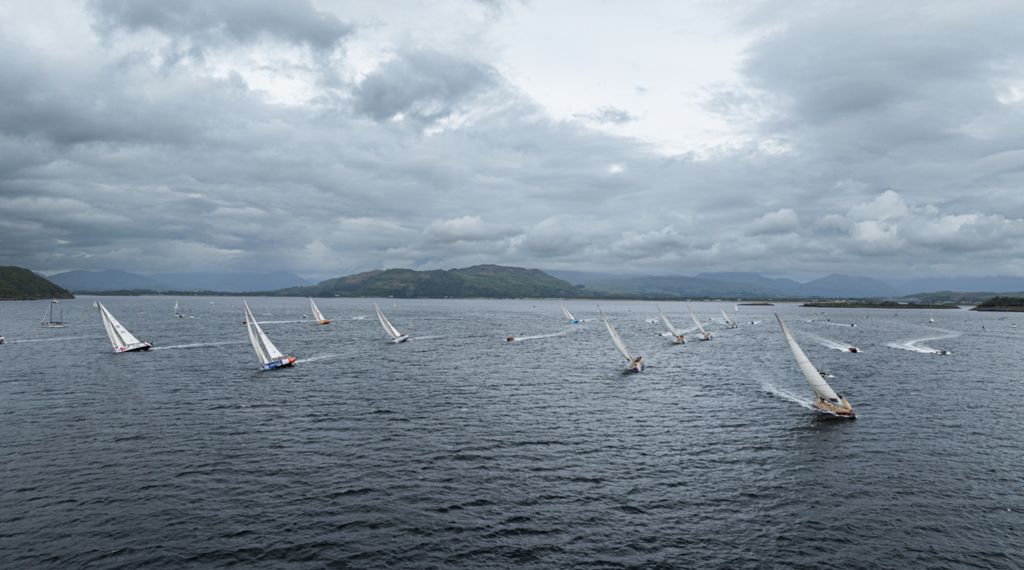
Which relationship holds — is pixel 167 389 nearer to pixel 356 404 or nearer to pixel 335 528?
pixel 356 404

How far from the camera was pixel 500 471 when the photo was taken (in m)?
45.1

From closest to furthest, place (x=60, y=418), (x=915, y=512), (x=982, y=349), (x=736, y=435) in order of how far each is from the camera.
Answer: (x=915, y=512), (x=736, y=435), (x=60, y=418), (x=982, y=349)

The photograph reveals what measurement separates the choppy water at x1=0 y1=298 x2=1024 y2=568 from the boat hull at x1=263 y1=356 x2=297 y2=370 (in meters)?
6.28

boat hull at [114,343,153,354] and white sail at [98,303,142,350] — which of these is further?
white sail at [98,303,142,350]

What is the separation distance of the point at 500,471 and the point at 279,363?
66939 mm

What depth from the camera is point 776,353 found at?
424 feet

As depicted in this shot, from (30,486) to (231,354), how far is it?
81.3 meters

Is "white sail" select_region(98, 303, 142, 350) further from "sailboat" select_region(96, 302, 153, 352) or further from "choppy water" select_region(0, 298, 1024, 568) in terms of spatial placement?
"choppy water" select_region(0, 298, 1024, 568)

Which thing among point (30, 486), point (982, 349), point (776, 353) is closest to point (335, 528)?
point (30, 486)

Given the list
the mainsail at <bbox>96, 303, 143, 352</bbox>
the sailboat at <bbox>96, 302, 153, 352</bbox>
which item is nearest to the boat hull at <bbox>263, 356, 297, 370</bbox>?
the sailboat at <bbox>96, 302, 153, 352</bbox>

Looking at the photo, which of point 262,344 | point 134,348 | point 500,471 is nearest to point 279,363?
point 262,344

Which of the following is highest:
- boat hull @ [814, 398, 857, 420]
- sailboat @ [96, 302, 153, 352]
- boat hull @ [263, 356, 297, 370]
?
sailboat @ [96, 302, 153, 352]

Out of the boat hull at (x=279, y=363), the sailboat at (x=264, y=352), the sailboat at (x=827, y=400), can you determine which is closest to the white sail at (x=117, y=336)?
the sailboat at (x=264, y=352)

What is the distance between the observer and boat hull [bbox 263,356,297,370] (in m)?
96.2
